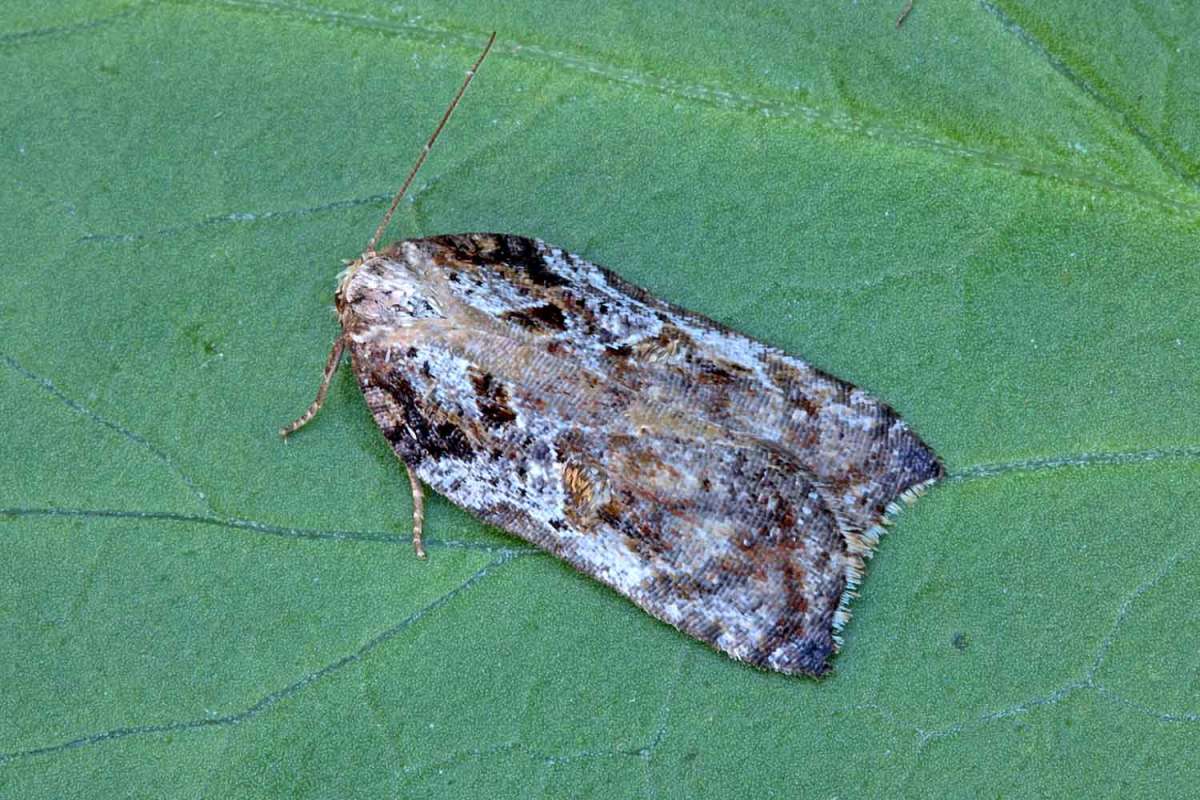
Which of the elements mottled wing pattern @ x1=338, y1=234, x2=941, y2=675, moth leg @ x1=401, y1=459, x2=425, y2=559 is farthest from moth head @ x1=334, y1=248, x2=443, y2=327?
moth leg @ x1=401, y1=459, x2=425, y2=559

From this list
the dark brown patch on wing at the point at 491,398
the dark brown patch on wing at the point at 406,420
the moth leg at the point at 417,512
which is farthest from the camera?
the moth leg at the point at 417,512

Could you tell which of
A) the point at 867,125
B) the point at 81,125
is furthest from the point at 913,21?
the point at 81,125

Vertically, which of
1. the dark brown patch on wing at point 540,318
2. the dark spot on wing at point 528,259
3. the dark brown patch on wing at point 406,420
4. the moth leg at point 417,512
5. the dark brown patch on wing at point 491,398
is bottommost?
the moth leg at point 417,512

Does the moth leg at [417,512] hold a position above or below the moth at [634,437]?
below

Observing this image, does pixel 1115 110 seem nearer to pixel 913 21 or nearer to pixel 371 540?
pixel 913 21

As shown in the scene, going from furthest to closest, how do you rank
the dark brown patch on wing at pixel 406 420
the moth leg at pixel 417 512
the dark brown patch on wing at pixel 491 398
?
1. the moth leg at pixel 417 512
2. the dark brown patch on wing at pixel 406 420
3. the dark brown patch on wing at pixel 491 398

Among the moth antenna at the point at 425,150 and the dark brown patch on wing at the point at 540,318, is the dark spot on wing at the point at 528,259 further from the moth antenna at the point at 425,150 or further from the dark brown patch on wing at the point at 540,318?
the moth antenna at the point at 425,150

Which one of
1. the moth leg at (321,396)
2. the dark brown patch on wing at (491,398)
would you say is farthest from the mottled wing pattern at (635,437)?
the moth leg at (321,396)
